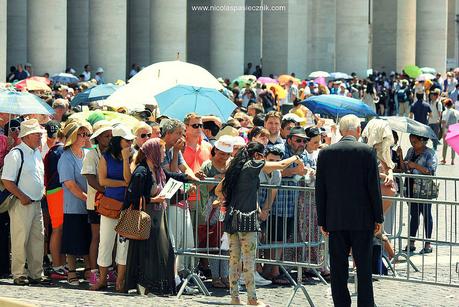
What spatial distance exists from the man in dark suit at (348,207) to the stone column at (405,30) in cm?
5061

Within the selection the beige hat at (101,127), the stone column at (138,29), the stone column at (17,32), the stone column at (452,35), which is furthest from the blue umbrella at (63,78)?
the stone column at (452,35)

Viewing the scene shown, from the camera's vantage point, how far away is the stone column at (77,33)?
46.1 m

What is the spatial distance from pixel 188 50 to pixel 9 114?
35.4 m

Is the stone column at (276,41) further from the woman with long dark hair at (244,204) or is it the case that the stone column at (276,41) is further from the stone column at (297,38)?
the woman with long dark hair at (244,204)

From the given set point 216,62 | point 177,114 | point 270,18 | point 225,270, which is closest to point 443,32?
point 270,18

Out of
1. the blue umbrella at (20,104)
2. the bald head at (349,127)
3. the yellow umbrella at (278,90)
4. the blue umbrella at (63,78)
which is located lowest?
the bald head at (349,127)

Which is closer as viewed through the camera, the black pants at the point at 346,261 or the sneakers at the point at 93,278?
the black pants at the point at 346,261

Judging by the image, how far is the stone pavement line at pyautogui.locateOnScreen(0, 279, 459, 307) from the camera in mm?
14602

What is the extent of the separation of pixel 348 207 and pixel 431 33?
164ft

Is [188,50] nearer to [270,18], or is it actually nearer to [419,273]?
[270,18]

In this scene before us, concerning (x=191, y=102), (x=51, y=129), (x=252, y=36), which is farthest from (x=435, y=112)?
(x=51, y=129)

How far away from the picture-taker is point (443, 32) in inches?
2453

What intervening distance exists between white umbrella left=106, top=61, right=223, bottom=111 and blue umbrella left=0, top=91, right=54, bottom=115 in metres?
2.69

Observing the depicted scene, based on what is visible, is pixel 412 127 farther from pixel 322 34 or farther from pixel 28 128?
pixel 322 34
